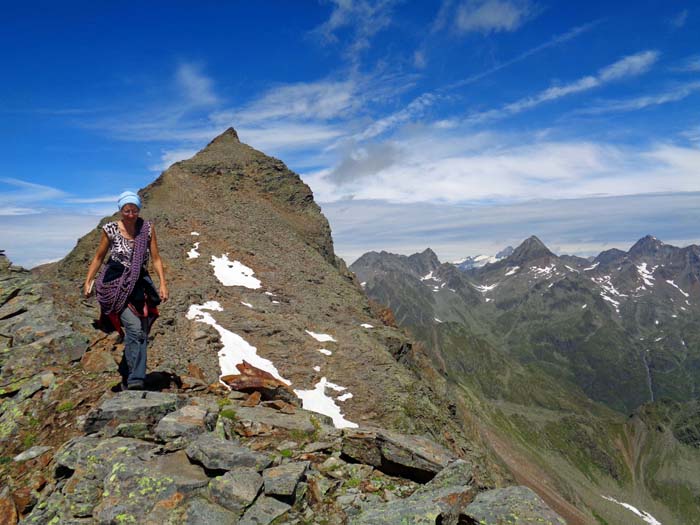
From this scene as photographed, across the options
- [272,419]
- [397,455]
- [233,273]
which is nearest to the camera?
[397,455]

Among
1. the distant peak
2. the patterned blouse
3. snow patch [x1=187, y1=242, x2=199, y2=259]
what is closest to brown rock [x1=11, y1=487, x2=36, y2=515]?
the patterned blouse

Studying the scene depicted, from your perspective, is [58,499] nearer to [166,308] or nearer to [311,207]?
[166,308]

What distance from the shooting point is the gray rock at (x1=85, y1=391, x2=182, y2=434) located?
10547 mm

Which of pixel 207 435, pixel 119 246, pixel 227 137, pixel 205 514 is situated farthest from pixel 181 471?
pixel 227 137

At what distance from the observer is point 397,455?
1054 cm

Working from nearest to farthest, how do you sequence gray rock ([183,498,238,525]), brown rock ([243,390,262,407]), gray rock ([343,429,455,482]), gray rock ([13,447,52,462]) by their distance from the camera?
gray rock ([183,498,238,525]) → gray rock ([343,429,455,482]) → gray rock ([13,447,52,462]) → brown rock ([243,390,262,407])

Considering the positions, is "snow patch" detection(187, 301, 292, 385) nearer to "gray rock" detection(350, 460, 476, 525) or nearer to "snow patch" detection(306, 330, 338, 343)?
"snow patch" detection(306, 330, 338, 343)

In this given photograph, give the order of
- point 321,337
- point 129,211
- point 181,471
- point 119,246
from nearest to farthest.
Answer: point 181,471 < point 129,211 < point 119,246 < point 321,337

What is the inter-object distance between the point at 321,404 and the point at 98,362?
670 inches

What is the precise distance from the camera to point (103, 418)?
416 inches

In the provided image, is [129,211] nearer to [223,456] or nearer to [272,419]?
[223,456]

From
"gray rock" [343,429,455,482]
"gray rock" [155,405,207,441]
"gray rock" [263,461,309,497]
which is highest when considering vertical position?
"gray rock" [155,405,207,441]

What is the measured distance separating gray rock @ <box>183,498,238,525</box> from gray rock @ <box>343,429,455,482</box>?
3.73m

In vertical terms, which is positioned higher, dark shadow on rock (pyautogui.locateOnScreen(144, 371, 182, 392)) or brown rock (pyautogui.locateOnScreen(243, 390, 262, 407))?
Answer: dark shadow on rock (pyautogui.locateOnScreen(144, 371, 182, 392))
